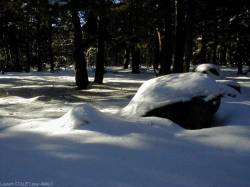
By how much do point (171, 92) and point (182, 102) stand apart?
0.36 meters

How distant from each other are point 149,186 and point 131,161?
86cm

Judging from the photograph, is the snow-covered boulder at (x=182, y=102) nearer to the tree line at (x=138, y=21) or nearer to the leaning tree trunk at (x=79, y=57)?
the tree line at (x=138, y=21)

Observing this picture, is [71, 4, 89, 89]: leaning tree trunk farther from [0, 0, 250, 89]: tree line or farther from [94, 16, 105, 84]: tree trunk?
[94, 16, 105, 84]: tree trunk

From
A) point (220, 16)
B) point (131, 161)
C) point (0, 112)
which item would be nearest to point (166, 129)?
point (131, 161)

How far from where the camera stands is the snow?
918 centimetres

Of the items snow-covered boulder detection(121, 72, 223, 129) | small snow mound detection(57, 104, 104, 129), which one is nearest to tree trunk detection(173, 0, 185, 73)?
snow-covered boulder detection(121, 72, 223, 129)

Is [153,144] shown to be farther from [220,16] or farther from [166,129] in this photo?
[220,16]

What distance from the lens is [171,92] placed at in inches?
368

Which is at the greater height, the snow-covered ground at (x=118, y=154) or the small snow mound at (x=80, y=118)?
the small snow mound at (x=80, y=118)

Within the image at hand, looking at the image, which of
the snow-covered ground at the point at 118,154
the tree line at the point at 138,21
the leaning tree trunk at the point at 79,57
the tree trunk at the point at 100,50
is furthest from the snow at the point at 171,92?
the tree trunk at the point at 100,50

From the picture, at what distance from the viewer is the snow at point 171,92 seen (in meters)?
9.18

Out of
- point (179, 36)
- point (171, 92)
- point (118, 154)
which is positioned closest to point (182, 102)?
point (171, 92)

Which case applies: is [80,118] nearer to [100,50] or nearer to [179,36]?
[179,36]

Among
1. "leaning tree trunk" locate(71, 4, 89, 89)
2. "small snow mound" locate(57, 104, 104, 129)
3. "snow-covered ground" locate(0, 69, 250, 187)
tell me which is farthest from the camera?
"leaning tree trunk" locate(71, 4, 89, 89)
